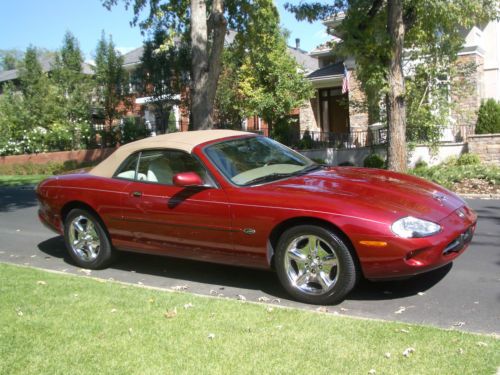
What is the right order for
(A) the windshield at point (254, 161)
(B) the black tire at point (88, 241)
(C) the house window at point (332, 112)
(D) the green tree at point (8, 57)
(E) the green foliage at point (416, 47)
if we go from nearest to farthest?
(A) the windshield at point (254, 161) → (B) the black tire at point (88, 241) → (E) the green foliage at point (416, 47) → (C) the house window at point (332, 112) → (D) the green tree at point (8, 57)

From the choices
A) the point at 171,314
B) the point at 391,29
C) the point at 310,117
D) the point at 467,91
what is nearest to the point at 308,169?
the point at 171,314

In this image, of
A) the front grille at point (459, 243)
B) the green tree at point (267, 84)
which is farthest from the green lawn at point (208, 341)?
the green tree at point (267, 84)

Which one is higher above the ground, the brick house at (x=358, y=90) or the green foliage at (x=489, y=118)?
the brick house at (x=358, y=90)

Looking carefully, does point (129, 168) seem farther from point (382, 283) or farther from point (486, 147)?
point (486, 147)

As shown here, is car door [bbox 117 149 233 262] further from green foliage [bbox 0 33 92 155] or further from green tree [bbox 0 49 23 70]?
green tree [bbox 0 49 23 70]

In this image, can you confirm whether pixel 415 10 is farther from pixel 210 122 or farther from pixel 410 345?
pixel 410 345

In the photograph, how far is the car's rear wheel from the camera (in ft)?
15.9

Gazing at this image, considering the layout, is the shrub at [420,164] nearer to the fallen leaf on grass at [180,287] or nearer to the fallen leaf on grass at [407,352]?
the fallen leaf on grass at [180,287]

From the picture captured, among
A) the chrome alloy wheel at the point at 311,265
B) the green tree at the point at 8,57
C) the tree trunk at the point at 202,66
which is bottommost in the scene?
the chrome alloy wheel at the point at 311,265

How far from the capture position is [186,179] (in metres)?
5.41

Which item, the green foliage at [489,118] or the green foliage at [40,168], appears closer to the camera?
the green foliage at [489,118]

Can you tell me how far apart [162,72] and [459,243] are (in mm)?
21520

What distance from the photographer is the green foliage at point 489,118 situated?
18188 mm

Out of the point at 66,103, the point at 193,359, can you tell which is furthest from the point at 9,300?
the point at 66,103
